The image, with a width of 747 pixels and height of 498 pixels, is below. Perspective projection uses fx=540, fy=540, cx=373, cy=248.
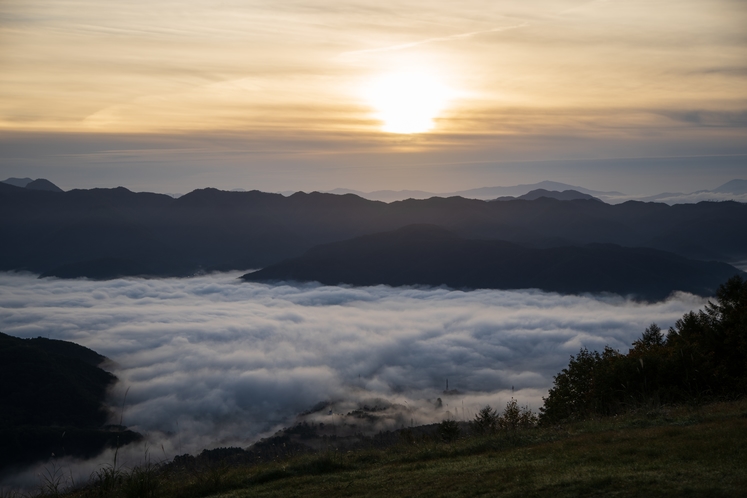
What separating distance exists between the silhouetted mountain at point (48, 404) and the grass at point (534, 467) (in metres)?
102

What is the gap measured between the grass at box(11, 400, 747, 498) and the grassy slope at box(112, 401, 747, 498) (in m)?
0.02

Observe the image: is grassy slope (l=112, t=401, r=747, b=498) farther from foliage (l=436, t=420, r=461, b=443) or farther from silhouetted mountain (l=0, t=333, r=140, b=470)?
silhouetted mountain (l=0, t=333, r=140, b=470)

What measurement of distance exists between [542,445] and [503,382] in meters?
161

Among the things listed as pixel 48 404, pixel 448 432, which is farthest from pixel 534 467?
pixel 48 404

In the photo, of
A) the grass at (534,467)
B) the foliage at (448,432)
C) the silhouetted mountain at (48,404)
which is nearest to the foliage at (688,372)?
the grass at (534,467)

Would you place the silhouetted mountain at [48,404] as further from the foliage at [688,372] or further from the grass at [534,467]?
the grass at [534,467]

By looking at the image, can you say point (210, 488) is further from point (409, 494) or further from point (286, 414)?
point (286, 414)

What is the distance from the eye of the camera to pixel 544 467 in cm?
1148

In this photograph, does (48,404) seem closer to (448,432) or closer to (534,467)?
(448,432)

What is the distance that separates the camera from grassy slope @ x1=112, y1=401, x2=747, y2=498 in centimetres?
988

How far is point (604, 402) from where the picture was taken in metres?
23.6

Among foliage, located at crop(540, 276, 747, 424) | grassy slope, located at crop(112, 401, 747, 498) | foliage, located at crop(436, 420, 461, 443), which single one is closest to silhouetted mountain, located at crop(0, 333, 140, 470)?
foliage, located at crop(540, 276, 747, 424)

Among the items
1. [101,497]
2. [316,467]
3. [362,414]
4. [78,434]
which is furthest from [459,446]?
[362,414]

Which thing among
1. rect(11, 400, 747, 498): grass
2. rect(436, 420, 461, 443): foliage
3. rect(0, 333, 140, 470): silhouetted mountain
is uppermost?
rect(11, 400, 747, 498): grass
